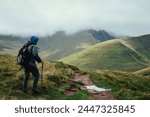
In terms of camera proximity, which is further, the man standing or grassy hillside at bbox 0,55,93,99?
grassy hillside at bbox 0,55,93,99

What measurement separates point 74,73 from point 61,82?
6888 mm

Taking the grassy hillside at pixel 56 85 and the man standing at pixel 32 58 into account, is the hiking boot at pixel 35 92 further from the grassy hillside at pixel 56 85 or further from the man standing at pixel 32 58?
the grassy hillside at pixel 56 85

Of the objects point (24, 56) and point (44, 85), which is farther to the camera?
point (44, 85)

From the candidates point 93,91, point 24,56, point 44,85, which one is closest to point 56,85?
point 44,85

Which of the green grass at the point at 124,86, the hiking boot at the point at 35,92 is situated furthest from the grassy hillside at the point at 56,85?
the hiking boot at the point at 35,92

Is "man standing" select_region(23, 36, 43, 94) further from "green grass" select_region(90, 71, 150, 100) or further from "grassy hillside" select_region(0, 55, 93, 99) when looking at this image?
"green grass" select_region(90, 71, 150, 100)

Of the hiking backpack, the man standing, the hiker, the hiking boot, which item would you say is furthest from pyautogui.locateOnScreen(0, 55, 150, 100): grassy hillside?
the hiking backpack

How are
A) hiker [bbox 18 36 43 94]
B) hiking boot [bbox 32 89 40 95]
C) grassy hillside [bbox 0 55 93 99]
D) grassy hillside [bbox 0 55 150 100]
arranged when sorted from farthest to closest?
grassy hillside [bbox 0 55 150 100]
hiking boot [bbox 32 89 40 95]
grassy hillside [bbox 0 55 93 99]
hiker [bbox 18 36 43 94]

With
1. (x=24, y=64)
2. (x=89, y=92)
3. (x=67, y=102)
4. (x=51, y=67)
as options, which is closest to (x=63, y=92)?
(x=89, y=92)

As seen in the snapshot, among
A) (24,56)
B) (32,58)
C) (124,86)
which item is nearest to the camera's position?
(24,56)

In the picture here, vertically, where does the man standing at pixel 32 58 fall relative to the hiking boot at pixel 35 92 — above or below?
above

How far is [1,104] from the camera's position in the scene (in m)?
15.3

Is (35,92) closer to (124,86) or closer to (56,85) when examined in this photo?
(56,85)

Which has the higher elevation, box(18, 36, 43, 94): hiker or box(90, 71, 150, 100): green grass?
box(18, 36, 43, 94): hiker
